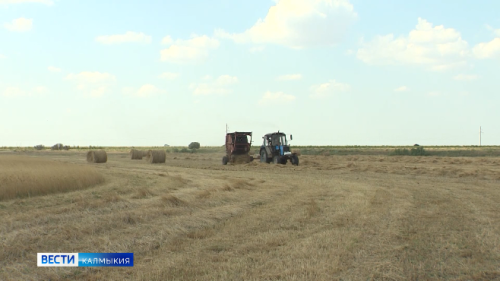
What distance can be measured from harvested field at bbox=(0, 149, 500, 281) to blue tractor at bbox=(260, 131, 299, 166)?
1552 cm

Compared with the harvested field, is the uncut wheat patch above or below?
above

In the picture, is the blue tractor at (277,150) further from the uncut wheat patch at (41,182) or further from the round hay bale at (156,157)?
the uncut wheat patch at (41,182)

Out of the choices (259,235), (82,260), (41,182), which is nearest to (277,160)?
(41,182)

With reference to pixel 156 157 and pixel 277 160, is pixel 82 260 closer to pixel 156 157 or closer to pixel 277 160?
pixel 277 160

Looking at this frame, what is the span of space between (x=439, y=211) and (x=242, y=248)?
546cm

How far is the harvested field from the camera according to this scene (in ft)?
17.4

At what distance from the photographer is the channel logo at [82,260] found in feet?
18.3

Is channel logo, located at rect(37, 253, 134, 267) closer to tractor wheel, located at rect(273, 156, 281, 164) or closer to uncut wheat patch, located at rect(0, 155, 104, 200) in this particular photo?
uncut wheat patch, located at rect(0, 155, 104, 200)

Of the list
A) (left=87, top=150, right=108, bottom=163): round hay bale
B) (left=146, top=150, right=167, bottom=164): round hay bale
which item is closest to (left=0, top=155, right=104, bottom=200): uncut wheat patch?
(left=146, top=150, right=167, bottom=164): round hay bale

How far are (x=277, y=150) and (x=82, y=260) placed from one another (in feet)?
75.1

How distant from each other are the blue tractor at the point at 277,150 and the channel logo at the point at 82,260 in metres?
22.0

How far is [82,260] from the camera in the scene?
223 inches

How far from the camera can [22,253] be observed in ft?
19.6

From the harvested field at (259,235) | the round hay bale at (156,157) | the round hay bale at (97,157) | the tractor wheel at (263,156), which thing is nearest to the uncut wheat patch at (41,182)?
the harvested field at (259,235)
